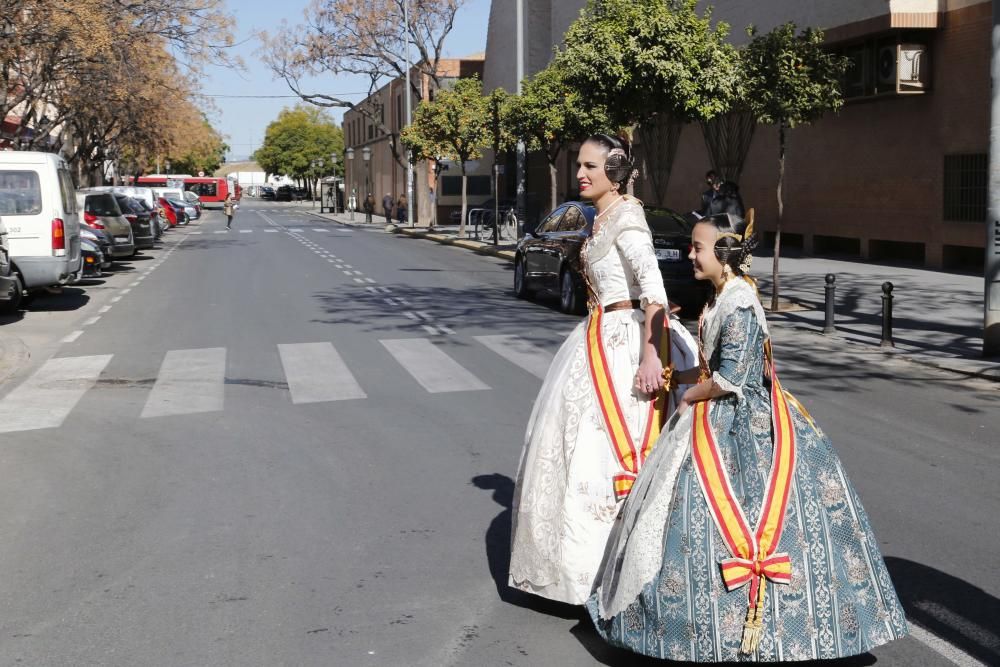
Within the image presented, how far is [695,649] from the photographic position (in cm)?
384

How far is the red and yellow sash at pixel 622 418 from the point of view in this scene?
4.40 m

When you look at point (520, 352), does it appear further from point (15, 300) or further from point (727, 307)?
point (727, 307)

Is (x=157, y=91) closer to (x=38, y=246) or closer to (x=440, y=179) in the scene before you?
(x=38, y=246)

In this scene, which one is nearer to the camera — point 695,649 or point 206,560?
point 695,649

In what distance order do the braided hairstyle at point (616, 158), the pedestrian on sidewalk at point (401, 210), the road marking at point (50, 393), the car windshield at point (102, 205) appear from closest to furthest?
1. the braided hairstyle at point (616, 158)
2. the road marking at point (50, 393)
3. the car windshield at point (102, 205)
4. the pedestrian on sidewalk at point (401, 210)

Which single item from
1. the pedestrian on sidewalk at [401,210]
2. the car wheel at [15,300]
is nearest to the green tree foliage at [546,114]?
the car wheel at [15,300]

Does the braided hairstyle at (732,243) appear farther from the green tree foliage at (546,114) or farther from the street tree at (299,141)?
the street tree at (299,141)

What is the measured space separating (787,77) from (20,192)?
1114cm

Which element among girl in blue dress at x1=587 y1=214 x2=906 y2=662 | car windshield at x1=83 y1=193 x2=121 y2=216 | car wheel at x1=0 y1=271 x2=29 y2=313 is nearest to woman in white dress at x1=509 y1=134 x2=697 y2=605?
girl in blue dress at x1=587 y1=214 x2=906 y2=662

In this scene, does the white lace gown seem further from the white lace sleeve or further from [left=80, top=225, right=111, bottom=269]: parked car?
[left=80, top=225, right=111, bottom=269]: parked car

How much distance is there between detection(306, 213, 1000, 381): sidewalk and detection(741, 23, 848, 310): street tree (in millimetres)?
1429

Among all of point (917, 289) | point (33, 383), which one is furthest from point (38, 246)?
point (917, 289)

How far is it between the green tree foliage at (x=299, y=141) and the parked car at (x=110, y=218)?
102956 millimetres

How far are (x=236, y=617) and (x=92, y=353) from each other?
8.76 metres
